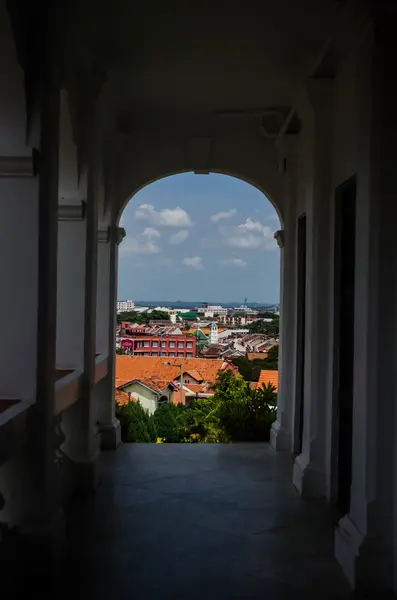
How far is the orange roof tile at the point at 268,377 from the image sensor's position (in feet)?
33.0

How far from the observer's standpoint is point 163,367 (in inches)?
456

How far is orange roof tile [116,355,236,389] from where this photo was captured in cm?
1080
